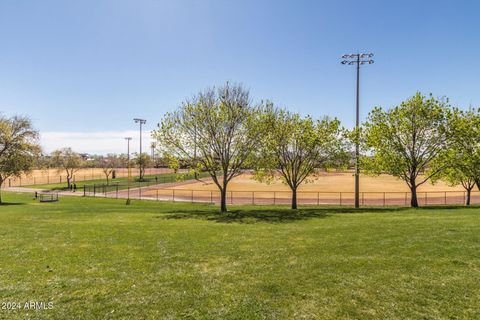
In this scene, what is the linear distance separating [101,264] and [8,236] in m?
6.70

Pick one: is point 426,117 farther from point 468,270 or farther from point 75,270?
point 75,270

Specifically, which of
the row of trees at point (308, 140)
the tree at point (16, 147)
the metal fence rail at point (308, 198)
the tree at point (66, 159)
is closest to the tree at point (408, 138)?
the row of trees at point (308, 140)

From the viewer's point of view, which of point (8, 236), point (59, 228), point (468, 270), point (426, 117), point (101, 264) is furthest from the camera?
point (426, 117)

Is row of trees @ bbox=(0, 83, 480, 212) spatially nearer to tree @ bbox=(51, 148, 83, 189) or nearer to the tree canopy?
the tree canopy

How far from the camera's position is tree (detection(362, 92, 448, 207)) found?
24.6 metres

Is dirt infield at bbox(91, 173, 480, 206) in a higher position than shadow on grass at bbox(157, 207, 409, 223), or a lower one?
lower

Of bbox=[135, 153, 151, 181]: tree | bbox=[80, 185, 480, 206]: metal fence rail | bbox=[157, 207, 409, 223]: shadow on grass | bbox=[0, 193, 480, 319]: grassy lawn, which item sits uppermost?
bbox=[135, 153, 151, 181]: tree

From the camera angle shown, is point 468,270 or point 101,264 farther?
point 101,264

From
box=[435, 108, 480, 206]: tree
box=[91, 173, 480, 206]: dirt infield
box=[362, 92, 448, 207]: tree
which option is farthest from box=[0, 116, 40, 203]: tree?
box=[435, 108, 480, 206]: tree

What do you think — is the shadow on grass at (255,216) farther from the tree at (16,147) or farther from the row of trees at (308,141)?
the tree at (16,147)

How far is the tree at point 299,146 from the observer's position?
25.2m

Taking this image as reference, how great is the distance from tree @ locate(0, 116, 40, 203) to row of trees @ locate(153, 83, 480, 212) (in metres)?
18.7

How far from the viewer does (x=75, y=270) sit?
7.86 meters

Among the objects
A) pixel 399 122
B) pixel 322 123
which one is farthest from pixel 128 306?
pixel 399 122
